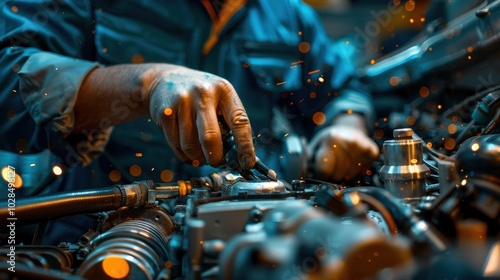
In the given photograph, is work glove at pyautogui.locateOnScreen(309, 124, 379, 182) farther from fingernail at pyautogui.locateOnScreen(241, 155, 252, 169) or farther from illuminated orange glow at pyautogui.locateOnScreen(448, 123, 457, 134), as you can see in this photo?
fingernail at pyautogui.locateOnScreen(241, 155, 252, 169)

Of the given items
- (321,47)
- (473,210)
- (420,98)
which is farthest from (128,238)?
(321,47)

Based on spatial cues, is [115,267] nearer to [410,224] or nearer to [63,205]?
[63,205]

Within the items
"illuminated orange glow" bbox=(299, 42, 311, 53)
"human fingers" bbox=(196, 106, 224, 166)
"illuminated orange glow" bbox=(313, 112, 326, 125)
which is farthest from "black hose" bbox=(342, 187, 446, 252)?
"illuminated orange glow" bbox=(299, 42, 311, 53)

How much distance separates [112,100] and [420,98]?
1591 millimetres

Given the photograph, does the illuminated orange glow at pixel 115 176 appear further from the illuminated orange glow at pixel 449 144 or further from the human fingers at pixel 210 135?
the illuminated orange glow at pixel 449 144

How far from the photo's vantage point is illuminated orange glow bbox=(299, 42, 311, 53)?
306 centimetres

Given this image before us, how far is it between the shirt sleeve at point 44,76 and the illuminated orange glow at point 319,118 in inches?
53.8

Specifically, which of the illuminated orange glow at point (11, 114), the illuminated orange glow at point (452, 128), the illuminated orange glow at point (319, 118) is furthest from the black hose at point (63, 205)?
the illuminated orange glow at point (319, 118)

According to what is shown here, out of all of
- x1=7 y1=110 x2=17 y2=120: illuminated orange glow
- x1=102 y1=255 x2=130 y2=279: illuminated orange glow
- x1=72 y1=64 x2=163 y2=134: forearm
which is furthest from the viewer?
x1=7 y1=110 x2=17 y2=120: illuminated orange glow

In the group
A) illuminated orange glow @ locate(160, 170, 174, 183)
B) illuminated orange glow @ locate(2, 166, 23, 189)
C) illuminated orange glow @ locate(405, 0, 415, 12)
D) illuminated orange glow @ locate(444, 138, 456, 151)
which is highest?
illuminated orange glow @ locate(405, 0, 415, 12)

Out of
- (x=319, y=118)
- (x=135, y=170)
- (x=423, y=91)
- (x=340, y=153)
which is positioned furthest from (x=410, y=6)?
(x=135, y=170)

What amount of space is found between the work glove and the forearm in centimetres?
79

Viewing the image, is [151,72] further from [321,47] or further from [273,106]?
[321,47]

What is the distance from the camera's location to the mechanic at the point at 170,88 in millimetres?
1534
